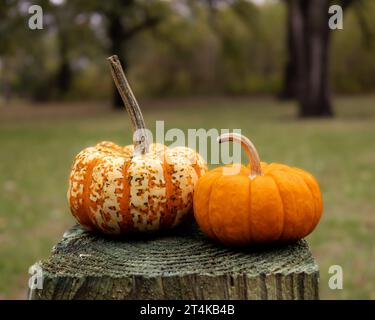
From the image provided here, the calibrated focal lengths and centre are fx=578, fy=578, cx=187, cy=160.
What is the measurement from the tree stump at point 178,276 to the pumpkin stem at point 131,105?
0.52 meters

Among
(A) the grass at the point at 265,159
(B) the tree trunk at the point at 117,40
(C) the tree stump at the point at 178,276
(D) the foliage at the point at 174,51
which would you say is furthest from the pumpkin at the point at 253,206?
(B) the tree trunk at the point at 117,40

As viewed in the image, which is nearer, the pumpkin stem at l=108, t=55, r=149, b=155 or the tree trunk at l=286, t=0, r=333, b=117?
the pumpkin stem at l=108, t=55, r=149, b=155

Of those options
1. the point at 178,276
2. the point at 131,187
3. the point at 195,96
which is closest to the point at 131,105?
the point at 131,187

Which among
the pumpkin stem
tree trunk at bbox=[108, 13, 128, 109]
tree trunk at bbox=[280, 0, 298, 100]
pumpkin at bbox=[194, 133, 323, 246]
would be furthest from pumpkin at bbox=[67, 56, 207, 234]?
tree trunk at bbox=[108, 13, 128, 109]

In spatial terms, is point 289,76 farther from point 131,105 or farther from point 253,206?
point 253,206

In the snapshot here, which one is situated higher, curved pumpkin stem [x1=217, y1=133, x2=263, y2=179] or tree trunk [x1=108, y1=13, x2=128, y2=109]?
tree trunk [x1=108, y1=13, x2=128, y2=109]

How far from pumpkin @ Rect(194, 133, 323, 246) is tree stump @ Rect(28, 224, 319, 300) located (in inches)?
4.2

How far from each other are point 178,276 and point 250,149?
0.65m

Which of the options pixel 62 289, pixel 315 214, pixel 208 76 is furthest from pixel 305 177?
pixel 208 76

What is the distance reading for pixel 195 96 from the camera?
106 ft

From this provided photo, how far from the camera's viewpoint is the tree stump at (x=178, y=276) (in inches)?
74.8

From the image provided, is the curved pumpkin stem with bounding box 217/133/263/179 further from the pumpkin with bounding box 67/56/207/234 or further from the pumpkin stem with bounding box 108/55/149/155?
the pumpkin stem with bounding box 108/55/149/155

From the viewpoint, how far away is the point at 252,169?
91.9 inches

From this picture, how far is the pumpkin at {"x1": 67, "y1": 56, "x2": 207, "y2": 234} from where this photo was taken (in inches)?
90.8
